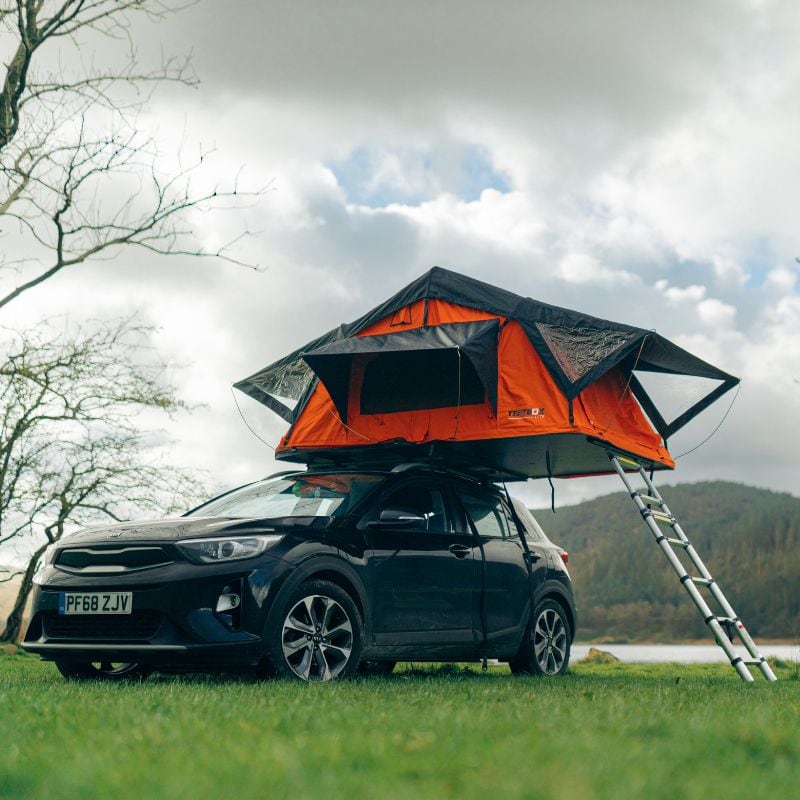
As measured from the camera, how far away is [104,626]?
7328 millimetres

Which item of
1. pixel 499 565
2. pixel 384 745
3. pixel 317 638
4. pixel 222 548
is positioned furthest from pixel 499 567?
pixel 384 745

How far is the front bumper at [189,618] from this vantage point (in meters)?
6.95

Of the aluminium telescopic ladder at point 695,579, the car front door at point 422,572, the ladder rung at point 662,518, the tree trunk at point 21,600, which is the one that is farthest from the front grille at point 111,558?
the tree trunk at point 21,600

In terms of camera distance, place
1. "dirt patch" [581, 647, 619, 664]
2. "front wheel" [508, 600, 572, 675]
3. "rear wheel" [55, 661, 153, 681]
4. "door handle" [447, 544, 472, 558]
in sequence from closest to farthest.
Result: "rear wheel" [55, 661, 153, 681], "door handle" [447, 544, 472, 558], "front wheel" [508, 600, 572, 675], "dirt patch" [581, 647, 619, 664]

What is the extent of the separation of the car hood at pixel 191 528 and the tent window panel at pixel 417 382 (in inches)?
111

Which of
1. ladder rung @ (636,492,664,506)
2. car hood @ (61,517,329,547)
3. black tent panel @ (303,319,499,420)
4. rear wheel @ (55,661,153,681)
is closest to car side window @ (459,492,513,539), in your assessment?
black tent panel @ (303,319,499,420)

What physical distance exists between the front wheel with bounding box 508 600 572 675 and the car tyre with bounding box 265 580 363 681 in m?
2.34

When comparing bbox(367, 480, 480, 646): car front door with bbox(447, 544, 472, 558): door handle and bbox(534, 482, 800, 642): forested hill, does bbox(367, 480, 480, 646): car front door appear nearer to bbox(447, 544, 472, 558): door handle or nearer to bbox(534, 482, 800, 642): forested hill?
bbox(447, 544, 472, 558): door handle

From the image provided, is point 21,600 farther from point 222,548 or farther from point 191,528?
point 222,548

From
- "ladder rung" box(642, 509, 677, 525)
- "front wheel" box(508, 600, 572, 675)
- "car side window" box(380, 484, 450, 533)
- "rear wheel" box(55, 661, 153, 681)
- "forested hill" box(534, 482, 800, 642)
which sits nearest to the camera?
"rear wheel" box(55, 661, 153, 681)

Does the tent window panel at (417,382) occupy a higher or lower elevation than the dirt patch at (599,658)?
higher

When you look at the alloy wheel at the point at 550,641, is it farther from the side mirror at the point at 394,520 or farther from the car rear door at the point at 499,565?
the side mirror at the point at 394,520

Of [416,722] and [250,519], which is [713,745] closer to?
[416,722]

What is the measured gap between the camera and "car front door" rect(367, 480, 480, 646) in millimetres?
7836
